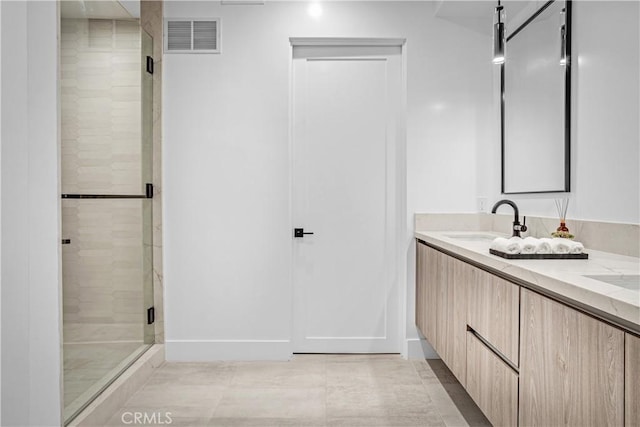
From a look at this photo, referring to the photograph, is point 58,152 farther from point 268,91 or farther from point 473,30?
point 473,30

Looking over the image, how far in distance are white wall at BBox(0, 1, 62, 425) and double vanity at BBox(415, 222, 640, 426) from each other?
1.79 meters

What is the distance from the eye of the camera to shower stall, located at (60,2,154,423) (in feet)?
6.98

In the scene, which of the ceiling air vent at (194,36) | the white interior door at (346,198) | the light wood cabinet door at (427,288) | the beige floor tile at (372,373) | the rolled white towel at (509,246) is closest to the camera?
the rolled white towel at (509,246)

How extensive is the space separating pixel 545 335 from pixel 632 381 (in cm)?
41

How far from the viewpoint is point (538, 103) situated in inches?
105

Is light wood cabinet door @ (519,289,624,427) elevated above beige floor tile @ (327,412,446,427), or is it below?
above

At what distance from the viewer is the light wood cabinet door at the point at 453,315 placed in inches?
89.7

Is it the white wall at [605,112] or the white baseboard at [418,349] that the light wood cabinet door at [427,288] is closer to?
the white baseboard at [418,349]

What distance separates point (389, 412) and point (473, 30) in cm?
255

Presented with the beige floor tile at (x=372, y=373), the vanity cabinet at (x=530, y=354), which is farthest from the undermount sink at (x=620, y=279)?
the beige floor tile at (x=372, y=373)

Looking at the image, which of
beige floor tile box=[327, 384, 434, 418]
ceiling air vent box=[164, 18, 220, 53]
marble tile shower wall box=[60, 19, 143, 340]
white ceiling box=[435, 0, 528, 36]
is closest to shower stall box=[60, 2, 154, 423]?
marble tile shower wall box=[60, 19, 143, 340]

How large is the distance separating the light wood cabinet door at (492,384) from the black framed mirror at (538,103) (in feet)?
3.18

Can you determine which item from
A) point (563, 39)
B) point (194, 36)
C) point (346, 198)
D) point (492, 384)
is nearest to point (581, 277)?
point (492, 384)

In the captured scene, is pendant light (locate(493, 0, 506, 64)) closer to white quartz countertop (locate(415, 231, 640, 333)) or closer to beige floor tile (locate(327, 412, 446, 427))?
white quartz countertop (locate(415, 231, 640, 333))
